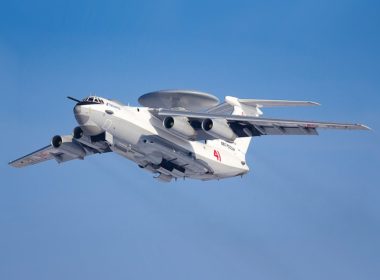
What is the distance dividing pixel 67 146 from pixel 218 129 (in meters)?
6.15

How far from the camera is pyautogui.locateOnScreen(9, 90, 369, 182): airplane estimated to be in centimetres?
2764

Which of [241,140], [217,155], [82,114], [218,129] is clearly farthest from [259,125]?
[82,114]

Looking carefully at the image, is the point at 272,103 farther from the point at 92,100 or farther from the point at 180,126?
the point at 92,100

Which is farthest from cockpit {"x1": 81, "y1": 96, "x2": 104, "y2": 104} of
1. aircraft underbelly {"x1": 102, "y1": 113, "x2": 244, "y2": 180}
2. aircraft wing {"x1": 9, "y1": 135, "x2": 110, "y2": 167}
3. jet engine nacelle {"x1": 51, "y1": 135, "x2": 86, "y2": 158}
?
jet engine nacelle {"x1": 51, "y1": 135, "x2": 86, "y2": 158}

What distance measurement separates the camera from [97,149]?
1176 inches

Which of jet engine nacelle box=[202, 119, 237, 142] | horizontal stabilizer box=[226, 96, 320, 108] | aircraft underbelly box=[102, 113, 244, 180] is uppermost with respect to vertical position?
horizontal stabilizer box=[226, 96, 320, 108]

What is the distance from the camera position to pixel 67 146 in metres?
30.5

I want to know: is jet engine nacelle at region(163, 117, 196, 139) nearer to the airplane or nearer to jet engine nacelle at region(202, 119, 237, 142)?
the airplane

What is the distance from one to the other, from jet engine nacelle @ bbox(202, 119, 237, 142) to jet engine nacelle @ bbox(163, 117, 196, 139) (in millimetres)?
763

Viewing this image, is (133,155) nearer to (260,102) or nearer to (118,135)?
(118,135)

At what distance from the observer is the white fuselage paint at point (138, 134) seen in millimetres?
27656

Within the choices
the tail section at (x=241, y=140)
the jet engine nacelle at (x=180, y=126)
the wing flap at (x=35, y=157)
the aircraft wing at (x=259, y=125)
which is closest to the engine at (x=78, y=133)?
the aircraft wing at (x=259, y=125)

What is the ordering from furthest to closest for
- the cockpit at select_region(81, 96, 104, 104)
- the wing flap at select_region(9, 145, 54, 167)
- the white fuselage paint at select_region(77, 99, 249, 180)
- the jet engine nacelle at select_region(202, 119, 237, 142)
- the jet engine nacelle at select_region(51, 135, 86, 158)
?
the wing flap at select_region(9, 145, 54, 167) → the jet engine nacelle at select_region(51, 135, 86, 158) → the cockpit at select_region(81, 96, 104, 104) → the white fuselage paint at select_region(77, 99, 249, 180) → the jet engine nacelle at select_region(202, 119, 237, 142)

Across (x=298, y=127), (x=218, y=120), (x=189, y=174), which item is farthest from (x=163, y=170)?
(x=298, y=127)
